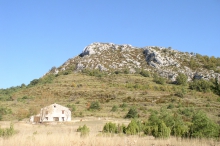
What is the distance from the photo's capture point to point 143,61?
3846 inches

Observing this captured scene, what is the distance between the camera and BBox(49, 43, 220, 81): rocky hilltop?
288 feet

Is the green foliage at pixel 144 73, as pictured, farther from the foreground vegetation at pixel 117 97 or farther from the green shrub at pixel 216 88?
the green shrub at pixel 216 88

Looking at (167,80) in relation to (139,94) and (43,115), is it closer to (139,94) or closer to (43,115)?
(139,94)

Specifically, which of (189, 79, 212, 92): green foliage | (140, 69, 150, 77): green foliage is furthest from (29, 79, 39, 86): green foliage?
(189, 79, 212, 92): green foliage

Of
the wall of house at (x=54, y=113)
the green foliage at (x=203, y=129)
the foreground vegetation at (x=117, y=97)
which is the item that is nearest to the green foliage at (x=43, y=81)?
the foreground vegetation at (x=117, y=97)

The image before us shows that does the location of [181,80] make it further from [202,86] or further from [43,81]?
[43,81]

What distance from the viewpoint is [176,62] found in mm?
93938

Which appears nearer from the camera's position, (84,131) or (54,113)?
(84,131)

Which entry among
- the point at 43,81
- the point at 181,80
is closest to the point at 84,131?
the point at 181,80

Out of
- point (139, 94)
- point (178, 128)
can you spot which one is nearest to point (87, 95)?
point (139, 94)

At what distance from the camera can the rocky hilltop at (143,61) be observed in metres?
87.8

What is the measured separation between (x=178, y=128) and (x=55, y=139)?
28.2ft

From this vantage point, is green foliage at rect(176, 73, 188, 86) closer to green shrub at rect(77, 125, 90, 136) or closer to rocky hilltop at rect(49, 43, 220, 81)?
rocky hilltop at rect(49, 43, 220, 81)

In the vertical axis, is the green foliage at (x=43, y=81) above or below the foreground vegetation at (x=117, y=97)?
above
